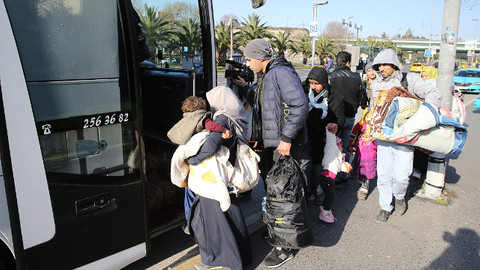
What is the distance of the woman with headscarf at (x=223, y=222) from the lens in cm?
300

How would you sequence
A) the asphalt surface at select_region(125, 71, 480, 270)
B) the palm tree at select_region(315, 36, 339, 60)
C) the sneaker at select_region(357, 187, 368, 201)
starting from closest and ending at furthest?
1. the asphalt surface at select_region(125, 71, 480, 270)
2. the sneaker at select_region(357, 187, 368, 201)
3. the palm tree at select_region(315, 36, 339, 60)

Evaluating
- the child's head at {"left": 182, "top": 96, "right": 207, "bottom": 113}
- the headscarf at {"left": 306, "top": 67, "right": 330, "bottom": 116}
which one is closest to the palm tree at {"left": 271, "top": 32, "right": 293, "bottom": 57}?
the headscarf at {"left": 306, "top": 67, "right": 330, "bottom": 116}

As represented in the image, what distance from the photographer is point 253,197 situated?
4828 mm

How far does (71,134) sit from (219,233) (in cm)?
139

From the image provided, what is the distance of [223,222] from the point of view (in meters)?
2.99

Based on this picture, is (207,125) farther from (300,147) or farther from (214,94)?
(300,147)

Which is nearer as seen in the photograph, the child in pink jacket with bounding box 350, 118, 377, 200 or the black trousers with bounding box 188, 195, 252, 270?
the black trousers with bounding box 188, 195, 252, 270

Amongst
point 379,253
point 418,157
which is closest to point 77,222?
point 379,253

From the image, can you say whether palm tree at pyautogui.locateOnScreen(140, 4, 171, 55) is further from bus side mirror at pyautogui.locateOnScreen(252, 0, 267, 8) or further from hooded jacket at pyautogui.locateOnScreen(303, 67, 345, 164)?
hooded jacket at pyautogui.locateOnScreen(303, 67, 345, 164)

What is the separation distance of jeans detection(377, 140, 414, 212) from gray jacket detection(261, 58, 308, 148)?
46.8 inches

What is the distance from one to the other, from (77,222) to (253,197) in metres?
2.73

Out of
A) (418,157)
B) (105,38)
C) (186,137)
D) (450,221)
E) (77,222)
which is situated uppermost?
(105,38)

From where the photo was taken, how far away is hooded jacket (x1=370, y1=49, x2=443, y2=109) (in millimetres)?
4031

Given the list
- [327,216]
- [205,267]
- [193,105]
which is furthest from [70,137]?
[327,216]
